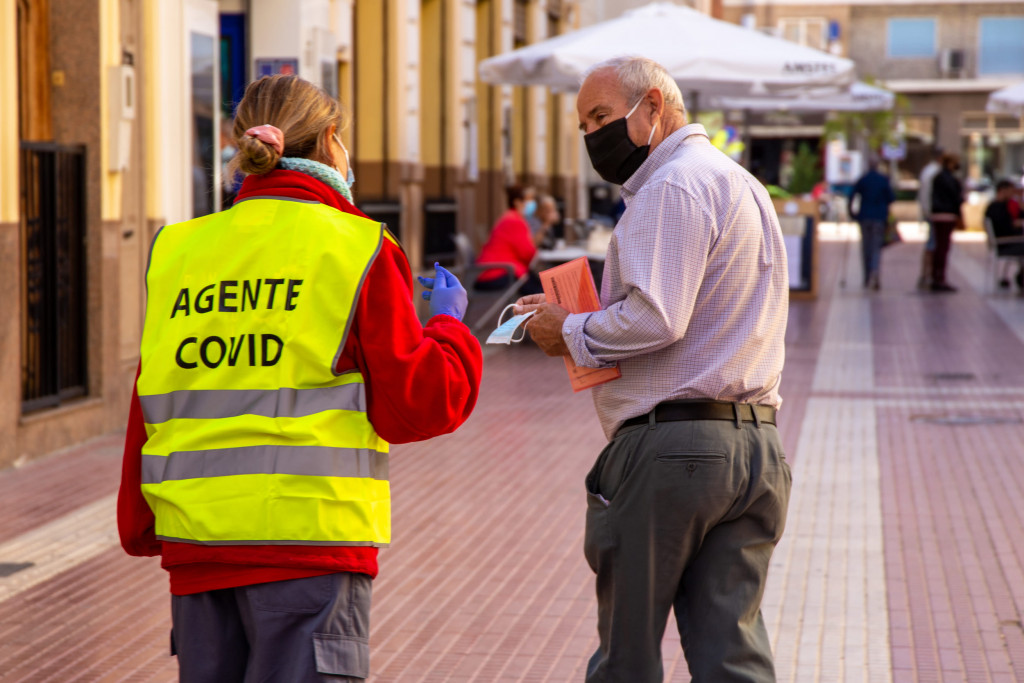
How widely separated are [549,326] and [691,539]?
561mm

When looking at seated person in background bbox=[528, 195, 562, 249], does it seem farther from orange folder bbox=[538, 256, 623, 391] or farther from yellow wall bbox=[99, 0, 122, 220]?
orange folder bbox=[538, 256, 623, 391]

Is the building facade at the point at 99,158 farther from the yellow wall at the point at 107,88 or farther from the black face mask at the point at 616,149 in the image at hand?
the black face mask at the point at 616,149

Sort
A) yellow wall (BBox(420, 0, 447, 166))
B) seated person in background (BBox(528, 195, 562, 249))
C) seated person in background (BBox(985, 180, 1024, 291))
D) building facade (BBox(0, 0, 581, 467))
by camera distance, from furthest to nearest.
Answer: seated person in background (BBox(985, 180, 1024, 291)), yellow wall (BBox(420, 0, 447, 166)), seated person in background (BBox(528, 195, 562, 249)), building facade (BBox(0, 0, 581, 467))

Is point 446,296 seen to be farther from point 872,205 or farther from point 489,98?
point 489,98

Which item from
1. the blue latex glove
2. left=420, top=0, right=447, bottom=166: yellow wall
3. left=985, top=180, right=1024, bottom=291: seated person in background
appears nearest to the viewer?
the blue latex glove

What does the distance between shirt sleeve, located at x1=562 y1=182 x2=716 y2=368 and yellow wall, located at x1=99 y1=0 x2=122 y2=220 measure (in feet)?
21.2

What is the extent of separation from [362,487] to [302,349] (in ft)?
0.90

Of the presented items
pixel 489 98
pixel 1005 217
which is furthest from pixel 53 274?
pixel 1005 217

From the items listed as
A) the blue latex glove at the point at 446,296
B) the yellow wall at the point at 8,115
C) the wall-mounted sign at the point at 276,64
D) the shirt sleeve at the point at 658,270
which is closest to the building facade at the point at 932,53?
the wall-mounted sign at the point at 276,64

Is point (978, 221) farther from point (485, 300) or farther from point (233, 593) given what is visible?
point (233, 593)

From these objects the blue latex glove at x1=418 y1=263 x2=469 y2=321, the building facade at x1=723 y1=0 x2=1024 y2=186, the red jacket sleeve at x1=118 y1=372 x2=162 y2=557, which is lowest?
the red jacket sleeve at x1=118 y1=372 x2=162 y2=557

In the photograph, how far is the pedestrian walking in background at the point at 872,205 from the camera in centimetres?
1948

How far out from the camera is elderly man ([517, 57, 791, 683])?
2.98 m

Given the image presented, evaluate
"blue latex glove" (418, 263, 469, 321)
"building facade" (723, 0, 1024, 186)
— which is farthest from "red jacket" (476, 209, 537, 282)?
"building facade" (723, 0, 1024, 186)
